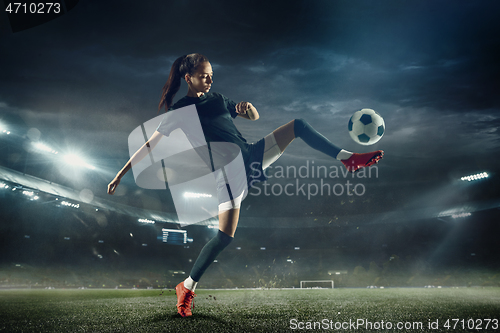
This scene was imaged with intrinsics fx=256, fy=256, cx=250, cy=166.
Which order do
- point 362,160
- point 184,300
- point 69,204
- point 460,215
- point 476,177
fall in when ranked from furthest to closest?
point 460,215, point 476,177, point 69,204, point 362,160, point 184,300

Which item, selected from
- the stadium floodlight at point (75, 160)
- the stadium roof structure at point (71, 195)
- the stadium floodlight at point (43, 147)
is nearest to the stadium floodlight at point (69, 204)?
the stadium roof structure at point (71, 195)

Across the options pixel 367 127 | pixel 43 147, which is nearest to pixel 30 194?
pixel 43 147

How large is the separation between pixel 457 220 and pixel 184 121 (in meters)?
20.6

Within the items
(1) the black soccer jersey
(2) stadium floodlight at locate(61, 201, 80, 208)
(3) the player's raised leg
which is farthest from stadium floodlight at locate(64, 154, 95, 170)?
(3) the player's raised leg

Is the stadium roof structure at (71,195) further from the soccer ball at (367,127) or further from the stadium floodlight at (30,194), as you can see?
the soccer ball at (367,127)

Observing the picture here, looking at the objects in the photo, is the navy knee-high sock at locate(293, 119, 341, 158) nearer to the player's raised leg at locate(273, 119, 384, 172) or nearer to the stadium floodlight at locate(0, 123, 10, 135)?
the player's raised leg at locate(273, 119, 384, 172)

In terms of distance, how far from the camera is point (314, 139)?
7.50ft

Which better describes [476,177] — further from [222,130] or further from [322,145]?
[222,130]

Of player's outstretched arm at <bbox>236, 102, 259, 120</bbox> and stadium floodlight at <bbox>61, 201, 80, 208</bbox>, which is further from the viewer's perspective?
stadium floodlight at <bbox>61, 201, 80, 208</bbox>

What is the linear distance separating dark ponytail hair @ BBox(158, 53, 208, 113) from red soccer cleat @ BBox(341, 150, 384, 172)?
1.57m

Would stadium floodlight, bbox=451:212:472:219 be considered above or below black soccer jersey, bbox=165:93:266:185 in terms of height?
above

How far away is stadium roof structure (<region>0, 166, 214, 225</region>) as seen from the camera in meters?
11.9

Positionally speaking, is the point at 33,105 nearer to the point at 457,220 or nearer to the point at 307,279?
the point at 307,279

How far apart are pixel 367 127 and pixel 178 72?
2116 mm
